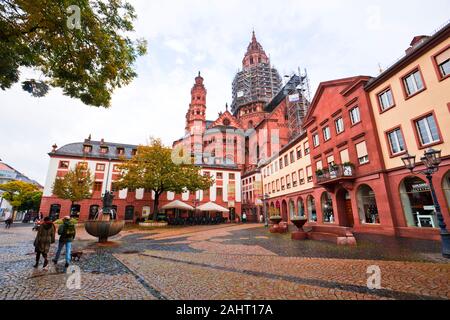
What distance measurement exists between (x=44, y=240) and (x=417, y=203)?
18679 mm

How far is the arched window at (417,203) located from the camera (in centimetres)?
1235

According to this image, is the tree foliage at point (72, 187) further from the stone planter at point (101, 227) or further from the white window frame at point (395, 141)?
the white window frame at point (395, 141)

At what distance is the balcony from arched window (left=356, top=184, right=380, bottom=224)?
1.34 meters

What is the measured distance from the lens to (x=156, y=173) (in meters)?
25.5

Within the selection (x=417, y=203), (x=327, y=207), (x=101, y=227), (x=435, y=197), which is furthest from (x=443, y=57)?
(x=101, y=227)

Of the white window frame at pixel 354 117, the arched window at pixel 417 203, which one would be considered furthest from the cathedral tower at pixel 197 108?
the arched window at pixel 417 203

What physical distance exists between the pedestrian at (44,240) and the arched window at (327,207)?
20.9 metres

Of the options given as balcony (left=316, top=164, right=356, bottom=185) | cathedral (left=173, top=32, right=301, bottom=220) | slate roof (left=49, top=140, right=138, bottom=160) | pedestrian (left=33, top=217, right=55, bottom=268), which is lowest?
pedestrian (left=33, top=217, right=55, bottom=268)

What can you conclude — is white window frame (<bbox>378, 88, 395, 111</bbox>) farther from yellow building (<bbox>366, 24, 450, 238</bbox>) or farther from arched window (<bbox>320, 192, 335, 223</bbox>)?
arched window (<bbox>320, 192, 335, 223</bbox>)

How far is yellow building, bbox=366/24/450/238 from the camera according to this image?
11.5 meters

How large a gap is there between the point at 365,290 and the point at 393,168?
42.8 feet

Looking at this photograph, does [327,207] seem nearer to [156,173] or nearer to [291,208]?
[291,208]

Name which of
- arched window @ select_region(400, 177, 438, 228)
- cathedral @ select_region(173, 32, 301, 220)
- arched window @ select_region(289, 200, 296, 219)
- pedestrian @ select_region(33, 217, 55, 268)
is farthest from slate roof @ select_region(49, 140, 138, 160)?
arched window @ select_region(400, 177, 438, 228)
